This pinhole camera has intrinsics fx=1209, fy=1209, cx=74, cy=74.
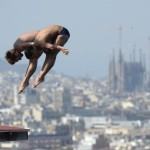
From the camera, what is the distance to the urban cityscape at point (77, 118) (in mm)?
113938

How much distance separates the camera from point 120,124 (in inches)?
5694

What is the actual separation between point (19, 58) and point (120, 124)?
138962 mm

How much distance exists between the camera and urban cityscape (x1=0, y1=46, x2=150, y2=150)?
11394cm

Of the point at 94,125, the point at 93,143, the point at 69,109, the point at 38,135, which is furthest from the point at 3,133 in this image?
the point at 69,109

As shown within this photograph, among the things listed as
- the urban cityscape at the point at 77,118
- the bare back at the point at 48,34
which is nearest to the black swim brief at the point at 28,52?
the bare back at the point at 48,34

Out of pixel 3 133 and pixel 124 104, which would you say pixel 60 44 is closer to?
pixel 3 133

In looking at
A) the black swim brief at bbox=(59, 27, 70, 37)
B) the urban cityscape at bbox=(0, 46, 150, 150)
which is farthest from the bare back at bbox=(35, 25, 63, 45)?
the urban cityscape at bbox=(0, 46, 150, 150)

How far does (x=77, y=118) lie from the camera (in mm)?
149375

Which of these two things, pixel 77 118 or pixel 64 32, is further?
pixel 77 118

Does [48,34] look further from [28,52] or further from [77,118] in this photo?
[77,118]

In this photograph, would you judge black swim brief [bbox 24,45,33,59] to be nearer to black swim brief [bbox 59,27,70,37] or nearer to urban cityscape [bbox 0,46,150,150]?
black swim brief [bbox 59,27,70,37]

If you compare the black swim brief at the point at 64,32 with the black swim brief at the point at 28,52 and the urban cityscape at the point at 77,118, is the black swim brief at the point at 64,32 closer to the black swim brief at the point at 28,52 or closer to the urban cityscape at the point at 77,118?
the black swim brief at the point at 28,52

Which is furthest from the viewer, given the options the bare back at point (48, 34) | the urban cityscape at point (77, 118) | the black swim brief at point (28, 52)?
the urban cityscape at point (77, 118)

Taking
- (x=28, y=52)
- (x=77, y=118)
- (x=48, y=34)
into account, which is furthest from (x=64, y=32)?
(x=77, y=118)
